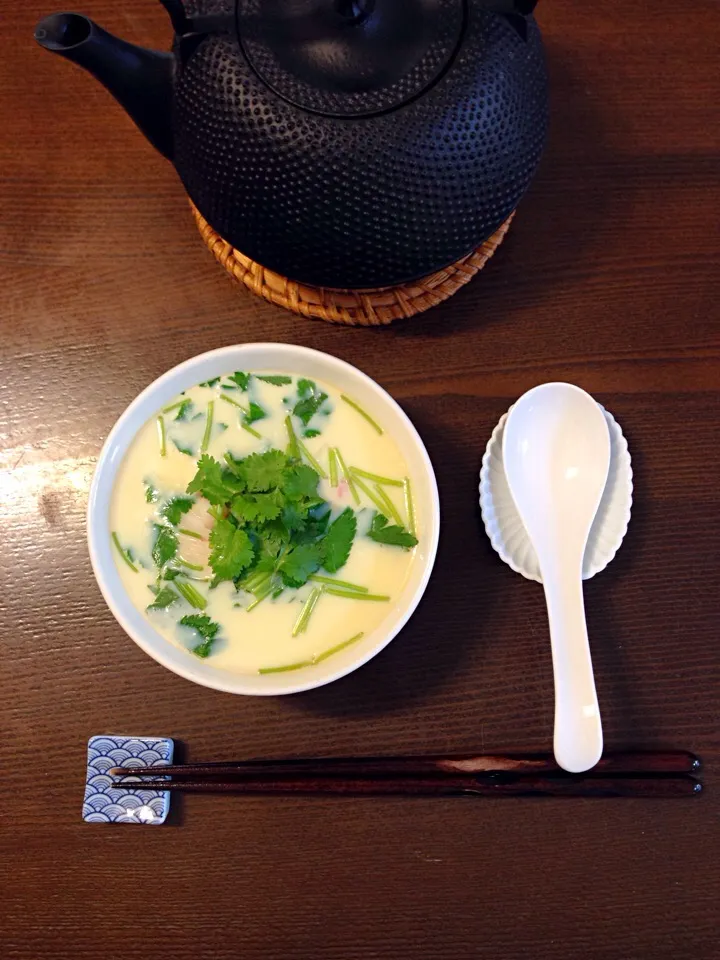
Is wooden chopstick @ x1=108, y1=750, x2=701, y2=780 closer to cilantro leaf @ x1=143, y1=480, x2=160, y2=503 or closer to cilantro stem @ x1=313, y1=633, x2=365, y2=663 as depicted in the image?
cilantro stem @ x1=313, y1=633, x2=365, y2=663

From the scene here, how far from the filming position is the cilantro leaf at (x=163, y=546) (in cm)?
95

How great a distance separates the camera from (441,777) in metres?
0.94

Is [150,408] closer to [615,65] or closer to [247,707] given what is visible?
[247,707]

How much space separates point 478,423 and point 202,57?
552 mm

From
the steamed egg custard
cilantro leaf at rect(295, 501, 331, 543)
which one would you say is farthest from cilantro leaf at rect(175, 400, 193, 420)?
cilantro leaf at rect(295, 501, 331, 543)

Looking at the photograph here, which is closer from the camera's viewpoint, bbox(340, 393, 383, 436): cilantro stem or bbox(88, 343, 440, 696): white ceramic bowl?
bbox(88, 343, 440, 696): white ceramic bowl

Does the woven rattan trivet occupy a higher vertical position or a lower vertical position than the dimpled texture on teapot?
lower

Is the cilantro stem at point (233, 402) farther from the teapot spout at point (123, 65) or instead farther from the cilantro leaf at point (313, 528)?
the teapot spout at point (123, 65)

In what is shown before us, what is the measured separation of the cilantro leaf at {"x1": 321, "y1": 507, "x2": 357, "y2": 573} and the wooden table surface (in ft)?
0.45

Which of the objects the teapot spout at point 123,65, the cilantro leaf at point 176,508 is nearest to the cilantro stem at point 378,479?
the cilantro leaf at point 176,508

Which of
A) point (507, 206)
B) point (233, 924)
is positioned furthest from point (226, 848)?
point (507, 206)

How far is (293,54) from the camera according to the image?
814 mm

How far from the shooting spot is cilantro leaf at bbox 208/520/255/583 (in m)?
0.92

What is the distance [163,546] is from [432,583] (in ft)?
1.15
